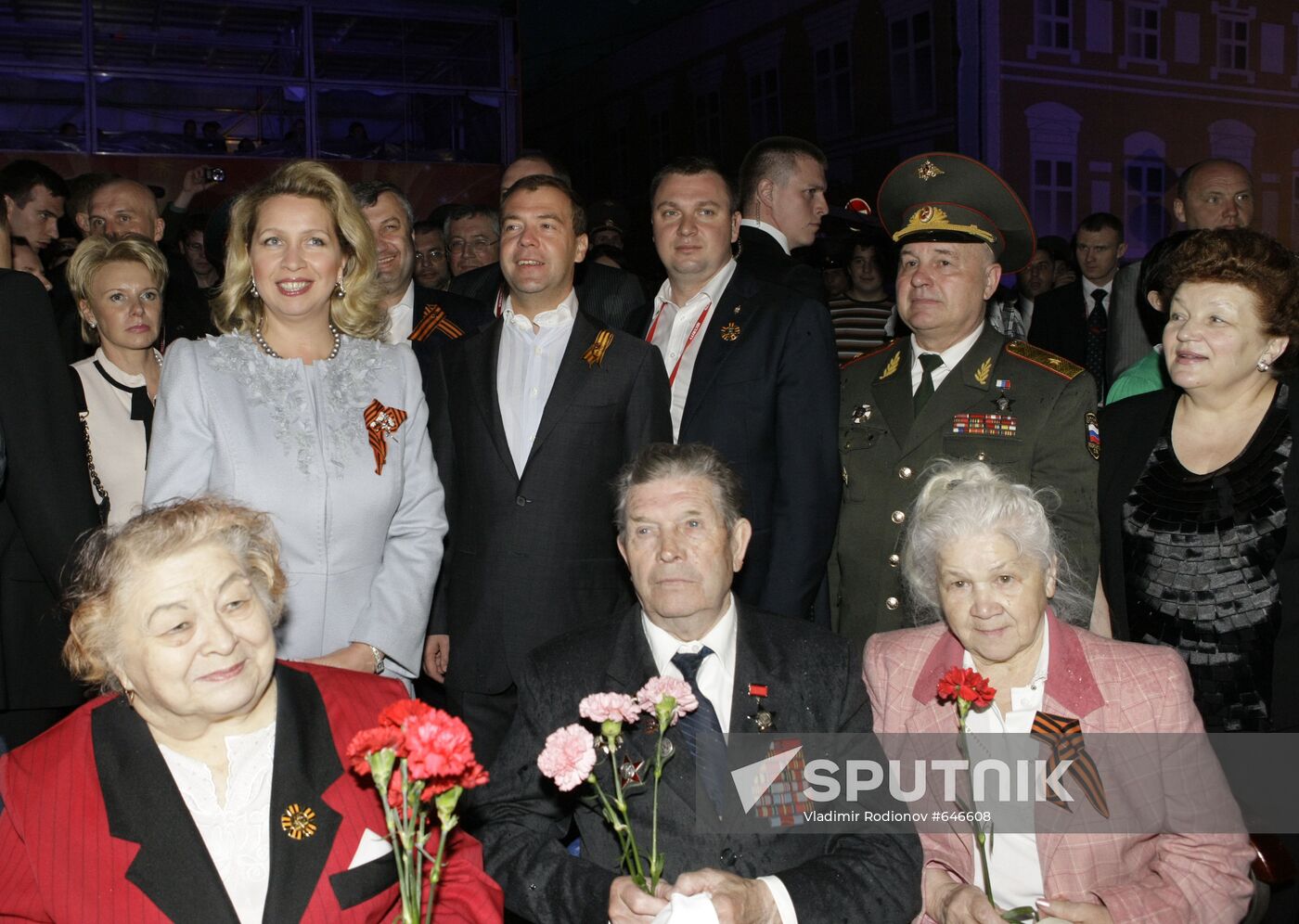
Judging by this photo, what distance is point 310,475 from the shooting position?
2789 mm

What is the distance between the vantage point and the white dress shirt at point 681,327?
374 cm

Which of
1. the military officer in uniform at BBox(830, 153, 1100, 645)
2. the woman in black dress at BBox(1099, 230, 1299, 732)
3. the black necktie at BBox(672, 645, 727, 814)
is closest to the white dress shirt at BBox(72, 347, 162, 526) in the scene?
the black necktie at BBox(672, 645, 727, 814)

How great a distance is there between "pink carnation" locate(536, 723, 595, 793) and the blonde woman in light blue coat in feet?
3.59

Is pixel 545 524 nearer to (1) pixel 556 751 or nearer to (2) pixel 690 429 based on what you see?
(2) pixel 690 429

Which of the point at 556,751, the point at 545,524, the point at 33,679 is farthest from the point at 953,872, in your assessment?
the point at 33,679

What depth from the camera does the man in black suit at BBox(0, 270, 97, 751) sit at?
113 inches

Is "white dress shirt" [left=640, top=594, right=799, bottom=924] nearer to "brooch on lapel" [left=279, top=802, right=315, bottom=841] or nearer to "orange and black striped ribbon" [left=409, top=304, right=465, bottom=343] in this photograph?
"brooch on lapel" [left=279, top=802, right=315, bottom=841]

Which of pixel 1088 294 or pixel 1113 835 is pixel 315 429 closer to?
pixel 1113 835

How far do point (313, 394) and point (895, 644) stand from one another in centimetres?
142

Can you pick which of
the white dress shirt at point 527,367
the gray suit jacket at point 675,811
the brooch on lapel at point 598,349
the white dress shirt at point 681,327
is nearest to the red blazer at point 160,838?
the gray suit jacket at point 675,811

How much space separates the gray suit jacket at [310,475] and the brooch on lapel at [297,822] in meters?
0.74

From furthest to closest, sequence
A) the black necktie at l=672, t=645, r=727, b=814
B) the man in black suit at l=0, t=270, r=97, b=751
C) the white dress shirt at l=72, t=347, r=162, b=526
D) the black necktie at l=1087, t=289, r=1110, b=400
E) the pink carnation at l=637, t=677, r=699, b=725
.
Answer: the black necktie at l=1087, t=289, r=1110, b=400, the white dress shirt at l=72, t=347, r=162, b=526, the man in black suit at l=0, t=270, r=97, b=751, the black necktie at l=672, t=645, r=727, b=814, the pink carnation at l=637, t=677, r=699, b=725

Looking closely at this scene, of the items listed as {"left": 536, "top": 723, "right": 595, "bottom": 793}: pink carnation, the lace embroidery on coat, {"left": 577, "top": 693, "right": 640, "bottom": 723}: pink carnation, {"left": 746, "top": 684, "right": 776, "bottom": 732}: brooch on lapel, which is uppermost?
the lace embroidery on coat

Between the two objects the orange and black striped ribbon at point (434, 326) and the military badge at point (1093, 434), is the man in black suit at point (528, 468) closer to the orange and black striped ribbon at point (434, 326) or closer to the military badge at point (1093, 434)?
the orange and black striped ribbon at point (434, 326)
